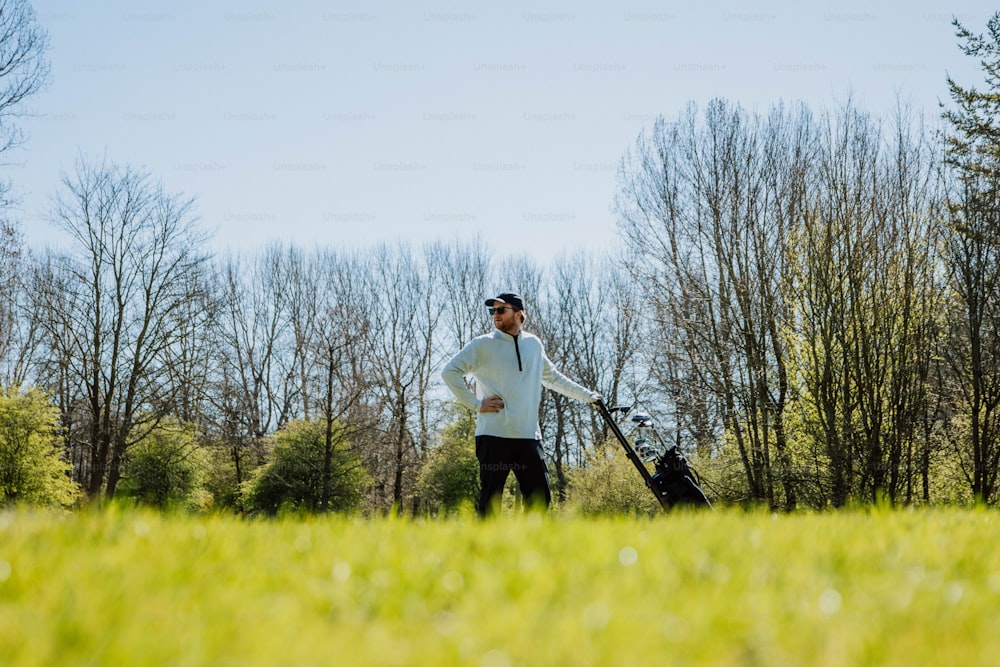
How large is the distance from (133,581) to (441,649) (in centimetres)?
102

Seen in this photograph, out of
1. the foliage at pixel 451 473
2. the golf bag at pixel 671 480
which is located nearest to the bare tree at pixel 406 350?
the foliage at pixel 451 473

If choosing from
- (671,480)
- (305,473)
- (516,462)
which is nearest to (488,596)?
(516,462)

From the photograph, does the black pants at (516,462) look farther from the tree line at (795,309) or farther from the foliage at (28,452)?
the foliage at (28,452)

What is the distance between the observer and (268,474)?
3809cm

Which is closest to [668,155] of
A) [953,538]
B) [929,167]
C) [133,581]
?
[929,167]

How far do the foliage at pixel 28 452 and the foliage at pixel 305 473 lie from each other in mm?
9077

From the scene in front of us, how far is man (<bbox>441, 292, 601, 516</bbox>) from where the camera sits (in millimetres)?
7141

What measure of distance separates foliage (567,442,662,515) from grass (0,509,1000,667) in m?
22.6

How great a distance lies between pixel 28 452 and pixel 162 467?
34.8 feet

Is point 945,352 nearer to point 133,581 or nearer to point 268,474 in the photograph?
point 133,581

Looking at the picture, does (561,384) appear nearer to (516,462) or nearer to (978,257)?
(516,462)

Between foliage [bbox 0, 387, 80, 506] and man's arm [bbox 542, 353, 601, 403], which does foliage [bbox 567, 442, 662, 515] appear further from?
foliage [bbox 0, 387, 80, 506]

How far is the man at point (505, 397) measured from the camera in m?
7.14

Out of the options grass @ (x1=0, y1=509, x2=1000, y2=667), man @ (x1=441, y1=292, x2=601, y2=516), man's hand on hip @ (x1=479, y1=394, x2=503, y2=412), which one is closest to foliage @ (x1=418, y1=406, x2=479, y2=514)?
man @ (x1=441, y1=292, x2=601, y2=516)
